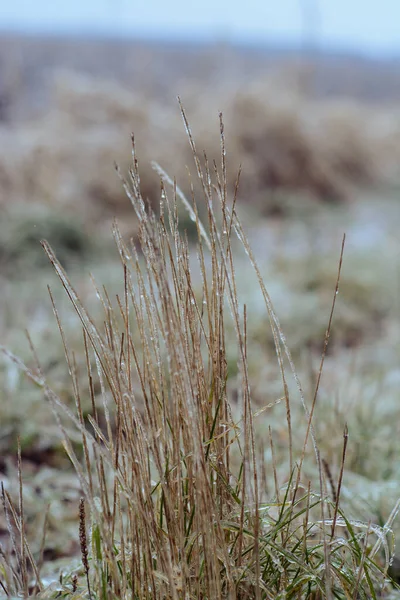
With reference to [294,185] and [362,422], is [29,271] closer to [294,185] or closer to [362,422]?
[362,422]

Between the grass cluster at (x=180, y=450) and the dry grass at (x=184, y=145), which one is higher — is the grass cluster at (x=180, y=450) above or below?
above

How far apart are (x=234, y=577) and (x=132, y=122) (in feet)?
18.0

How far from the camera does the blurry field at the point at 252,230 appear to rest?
1812 millimetres

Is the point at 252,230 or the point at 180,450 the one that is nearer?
the point at 180,450

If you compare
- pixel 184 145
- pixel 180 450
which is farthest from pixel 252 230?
pixel 180 450

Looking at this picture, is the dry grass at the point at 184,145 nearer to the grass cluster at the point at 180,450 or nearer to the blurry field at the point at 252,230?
the blurry field at the point at 252,230

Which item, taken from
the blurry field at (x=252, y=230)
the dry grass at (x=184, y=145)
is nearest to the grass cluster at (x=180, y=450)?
the blurry field at (x=252, y=230)

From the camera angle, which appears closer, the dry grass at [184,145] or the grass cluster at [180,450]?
the grass cluster at [180,450]

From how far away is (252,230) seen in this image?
5246 millimetres

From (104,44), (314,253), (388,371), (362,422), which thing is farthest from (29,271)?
(104,44)

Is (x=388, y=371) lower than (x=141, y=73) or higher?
lower

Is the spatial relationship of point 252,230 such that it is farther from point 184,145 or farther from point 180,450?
point 180,450

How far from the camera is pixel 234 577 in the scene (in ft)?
2.49

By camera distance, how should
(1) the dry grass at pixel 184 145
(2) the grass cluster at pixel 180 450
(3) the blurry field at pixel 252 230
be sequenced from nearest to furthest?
(2) the grass cluster at pixel 180 450 → (3) the blurry field at pixel 252 230 → (1) the dry grass at pixel 184 145
